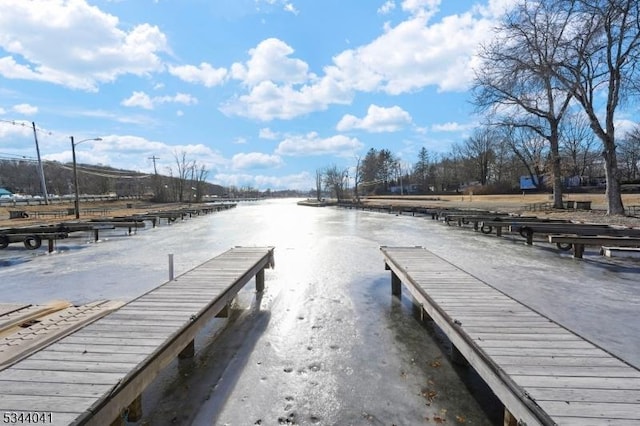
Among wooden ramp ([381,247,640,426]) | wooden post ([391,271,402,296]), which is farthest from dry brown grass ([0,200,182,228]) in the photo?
wooden ramp ([381,247,640,426])

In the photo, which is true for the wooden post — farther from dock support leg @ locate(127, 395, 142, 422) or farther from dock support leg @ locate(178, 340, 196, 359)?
dock support leg @ locate(127, 395, 142, 422)

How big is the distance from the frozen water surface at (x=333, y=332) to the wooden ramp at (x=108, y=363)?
1.86ft

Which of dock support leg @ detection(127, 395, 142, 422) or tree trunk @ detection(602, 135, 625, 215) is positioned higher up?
tree trunk @ detection(602, 135, 625, 215)

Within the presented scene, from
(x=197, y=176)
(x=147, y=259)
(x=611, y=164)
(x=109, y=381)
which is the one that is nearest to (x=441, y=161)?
(x=197, y=176)

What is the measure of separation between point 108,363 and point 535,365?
2.95m

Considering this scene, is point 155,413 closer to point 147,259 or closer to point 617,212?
point 147,259

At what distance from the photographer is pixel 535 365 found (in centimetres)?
242

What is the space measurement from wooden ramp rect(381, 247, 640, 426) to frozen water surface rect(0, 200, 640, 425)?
2.03 ft

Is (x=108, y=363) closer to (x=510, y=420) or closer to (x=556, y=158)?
(x=510, y=420)

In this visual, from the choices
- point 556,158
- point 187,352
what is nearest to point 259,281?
point 187,352

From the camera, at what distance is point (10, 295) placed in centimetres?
646

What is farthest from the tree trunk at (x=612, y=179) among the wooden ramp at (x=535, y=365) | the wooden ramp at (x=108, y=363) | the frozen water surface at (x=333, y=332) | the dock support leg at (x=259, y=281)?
the wooden ramp at (x=108, y=363)

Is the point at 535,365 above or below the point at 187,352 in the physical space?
above

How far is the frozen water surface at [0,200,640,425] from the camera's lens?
2971 mm
